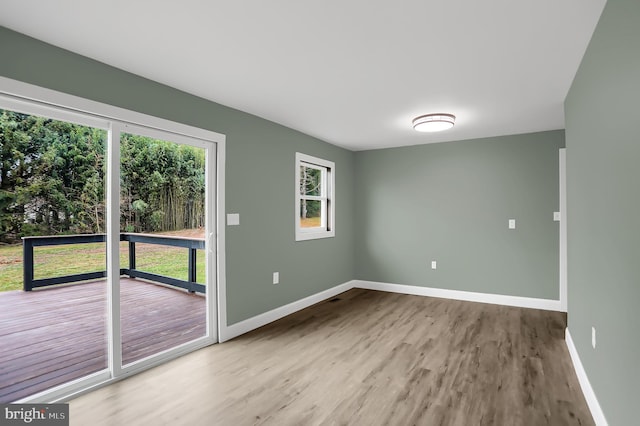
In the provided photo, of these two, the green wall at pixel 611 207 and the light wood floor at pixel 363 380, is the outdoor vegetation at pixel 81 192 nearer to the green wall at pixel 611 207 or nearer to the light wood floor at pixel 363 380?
the light wood floor at pixel 363 380

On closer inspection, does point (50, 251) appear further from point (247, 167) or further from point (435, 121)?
point (435, 121)

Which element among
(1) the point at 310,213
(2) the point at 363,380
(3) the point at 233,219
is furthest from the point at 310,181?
(2) the point at 363,380

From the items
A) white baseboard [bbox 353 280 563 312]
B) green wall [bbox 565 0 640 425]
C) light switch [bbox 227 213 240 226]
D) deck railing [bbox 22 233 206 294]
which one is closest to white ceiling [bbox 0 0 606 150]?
green wall [bbox 565 0 640 425]

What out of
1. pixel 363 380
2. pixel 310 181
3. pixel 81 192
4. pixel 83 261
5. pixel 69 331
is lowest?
pixel 363 380

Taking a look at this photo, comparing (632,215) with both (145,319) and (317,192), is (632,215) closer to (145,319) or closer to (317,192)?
(145,319)

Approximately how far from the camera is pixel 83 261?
2512 mm

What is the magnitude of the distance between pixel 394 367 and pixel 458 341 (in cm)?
97

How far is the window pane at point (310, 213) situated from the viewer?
4918 millimetres

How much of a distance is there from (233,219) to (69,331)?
1634mm

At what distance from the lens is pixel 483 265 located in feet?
16.3

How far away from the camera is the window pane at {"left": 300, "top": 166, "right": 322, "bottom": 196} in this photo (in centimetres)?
489

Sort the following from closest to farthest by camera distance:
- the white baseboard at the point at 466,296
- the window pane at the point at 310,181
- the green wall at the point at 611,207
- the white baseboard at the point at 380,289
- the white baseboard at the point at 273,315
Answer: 1. the green wall at the point at 611,207
2. the white baseboard at the point at 273,315
3. the white baseboard at the point at 380,289
4. the white baseboard at the point at 466,296
5. the window pane at the point at 310,181

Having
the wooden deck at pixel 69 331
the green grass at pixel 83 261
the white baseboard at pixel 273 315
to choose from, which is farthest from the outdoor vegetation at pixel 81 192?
the white baseboard at pixel 273 315

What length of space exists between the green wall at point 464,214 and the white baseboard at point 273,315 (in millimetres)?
977
